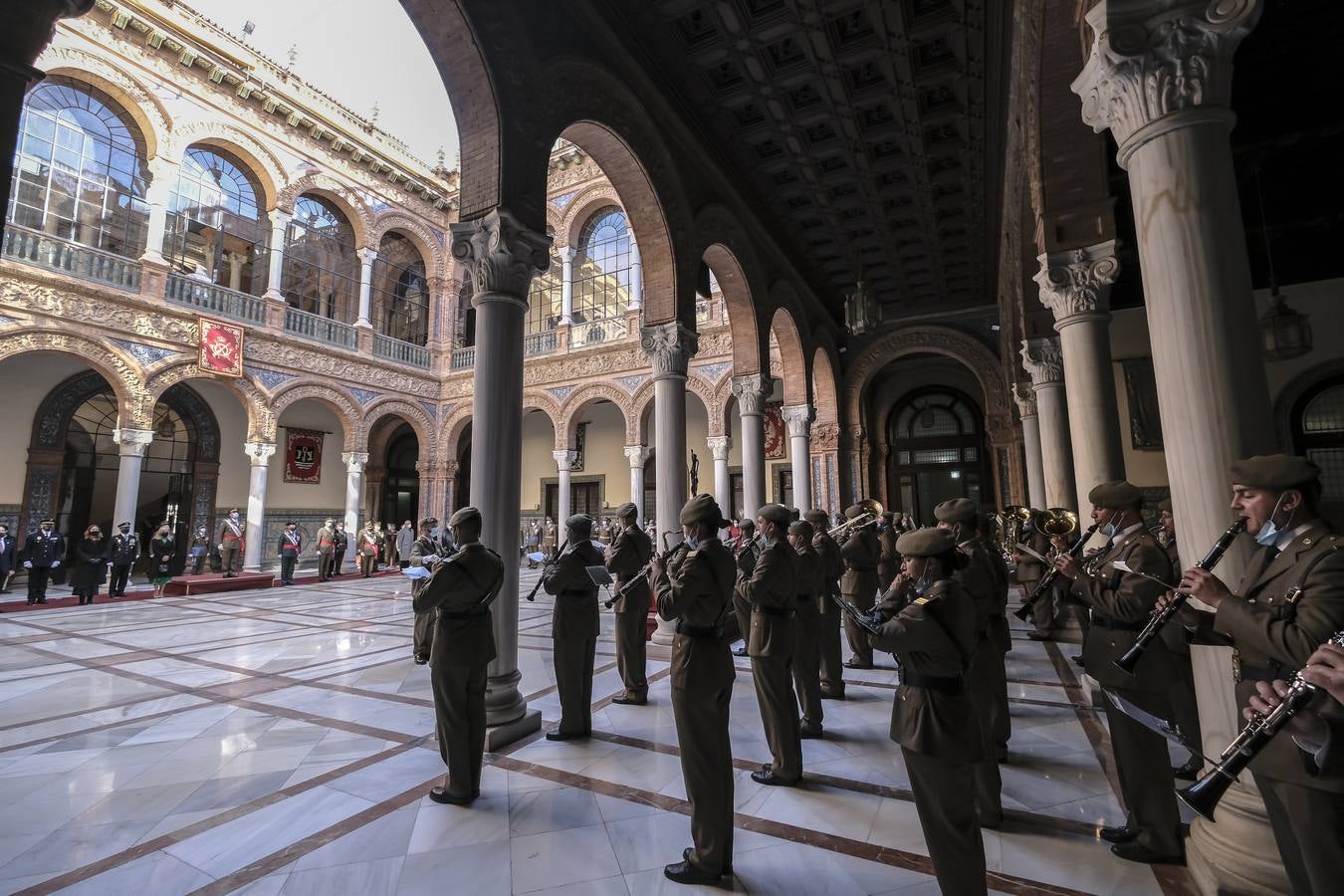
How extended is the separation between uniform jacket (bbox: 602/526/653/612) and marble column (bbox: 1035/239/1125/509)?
363cm

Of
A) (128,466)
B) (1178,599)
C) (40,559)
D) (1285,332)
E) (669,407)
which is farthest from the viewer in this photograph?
(128,466)

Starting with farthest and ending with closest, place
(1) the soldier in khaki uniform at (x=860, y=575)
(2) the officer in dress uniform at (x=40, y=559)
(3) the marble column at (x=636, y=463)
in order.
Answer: (3) the marble column at (x=636, y=463) → (2) the officer in dress uniform at (x=40, y=559) → (1) the soldier in khaki uniform at (x=860, y=575)

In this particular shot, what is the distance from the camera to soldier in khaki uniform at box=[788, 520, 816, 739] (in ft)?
13.1

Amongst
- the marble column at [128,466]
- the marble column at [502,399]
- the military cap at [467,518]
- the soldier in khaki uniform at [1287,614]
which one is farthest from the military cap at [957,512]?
the marble column at [128,466]

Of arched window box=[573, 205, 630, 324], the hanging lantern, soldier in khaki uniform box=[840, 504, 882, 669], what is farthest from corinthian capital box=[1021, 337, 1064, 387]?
arched window box=[573, 205, 630, 324]

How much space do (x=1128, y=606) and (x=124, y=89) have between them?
17.2m

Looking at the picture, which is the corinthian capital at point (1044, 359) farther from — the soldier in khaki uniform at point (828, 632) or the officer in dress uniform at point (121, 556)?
the officer in dress uniform at point (121, 556)

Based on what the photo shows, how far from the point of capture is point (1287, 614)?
5.16 feet

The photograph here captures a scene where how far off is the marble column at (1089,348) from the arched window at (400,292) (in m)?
16.9

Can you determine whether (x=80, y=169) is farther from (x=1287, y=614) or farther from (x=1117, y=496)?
(x=1287, y=614)

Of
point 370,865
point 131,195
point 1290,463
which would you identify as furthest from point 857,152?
point 131,195

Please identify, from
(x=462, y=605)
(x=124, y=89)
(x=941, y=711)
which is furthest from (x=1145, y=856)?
(x=124, y=89)

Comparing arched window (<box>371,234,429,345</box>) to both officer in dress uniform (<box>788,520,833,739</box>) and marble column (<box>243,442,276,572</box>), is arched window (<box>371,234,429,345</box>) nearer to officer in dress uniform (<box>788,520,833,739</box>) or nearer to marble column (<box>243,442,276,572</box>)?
marble column (<box>243,442,276,572</box>)

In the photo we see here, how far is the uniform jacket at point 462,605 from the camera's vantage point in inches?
Result: 122
